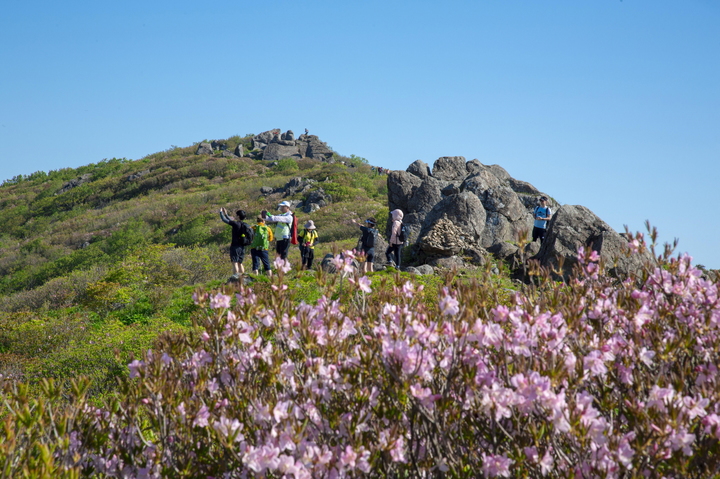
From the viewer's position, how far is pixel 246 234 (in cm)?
1128

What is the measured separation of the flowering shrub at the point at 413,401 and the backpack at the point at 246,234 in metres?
8.28

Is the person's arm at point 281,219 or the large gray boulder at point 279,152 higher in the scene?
the person's arm at point 281,219

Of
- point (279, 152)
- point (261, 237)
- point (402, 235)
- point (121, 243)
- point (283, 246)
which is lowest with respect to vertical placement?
A: point (121, 243)

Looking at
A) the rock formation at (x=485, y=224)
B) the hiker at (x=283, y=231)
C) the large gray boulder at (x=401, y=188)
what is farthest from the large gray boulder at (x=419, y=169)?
the hiker at (x=283, y=231)

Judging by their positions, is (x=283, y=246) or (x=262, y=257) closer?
(x=283, y=246)

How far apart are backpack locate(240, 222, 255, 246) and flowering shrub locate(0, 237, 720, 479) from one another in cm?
828

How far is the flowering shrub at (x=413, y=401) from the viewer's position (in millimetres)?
2107

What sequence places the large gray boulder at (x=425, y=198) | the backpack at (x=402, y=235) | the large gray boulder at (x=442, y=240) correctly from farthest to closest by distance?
the large gray boulder at (x=425, y=198) → the large gray boulder at (x=442, y=240) → the backpack at (x=402, y=235)

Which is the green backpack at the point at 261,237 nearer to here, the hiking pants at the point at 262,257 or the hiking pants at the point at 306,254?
the hiking pants at the point at 262,257

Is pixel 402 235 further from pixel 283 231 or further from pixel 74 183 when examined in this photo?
pixel 74 183

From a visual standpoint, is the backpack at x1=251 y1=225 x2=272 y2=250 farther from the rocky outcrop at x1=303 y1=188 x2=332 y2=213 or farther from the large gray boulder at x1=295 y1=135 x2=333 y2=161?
the large gray boulder at x1=295 y1=135 x2=333 y2=161

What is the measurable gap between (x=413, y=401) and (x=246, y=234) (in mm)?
9368

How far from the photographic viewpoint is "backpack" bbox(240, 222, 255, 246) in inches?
440

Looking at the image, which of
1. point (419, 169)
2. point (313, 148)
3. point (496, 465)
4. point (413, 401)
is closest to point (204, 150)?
point (313, 148)
